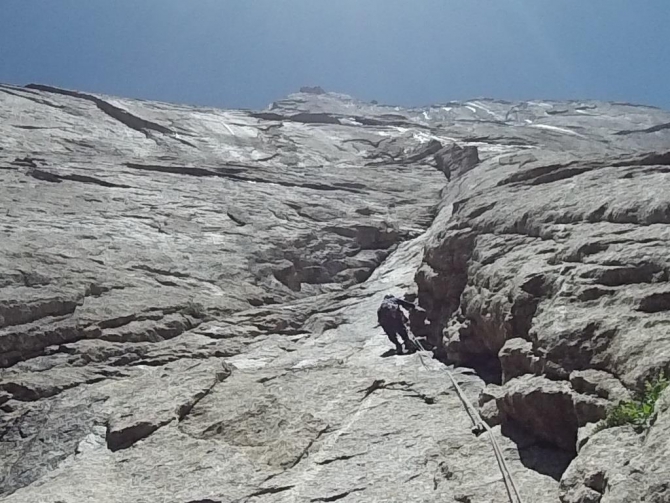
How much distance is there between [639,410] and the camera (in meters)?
6.17

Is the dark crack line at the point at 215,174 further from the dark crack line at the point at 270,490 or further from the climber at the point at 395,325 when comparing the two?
the dark crack line at the point at 270,490

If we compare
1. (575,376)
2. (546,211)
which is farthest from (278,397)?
(546,211)

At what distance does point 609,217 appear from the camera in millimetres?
10039

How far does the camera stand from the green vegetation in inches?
237

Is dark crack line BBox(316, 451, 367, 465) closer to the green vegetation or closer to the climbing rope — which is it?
the climbing rope

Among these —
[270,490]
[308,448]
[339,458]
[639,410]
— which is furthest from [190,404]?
[639,410]

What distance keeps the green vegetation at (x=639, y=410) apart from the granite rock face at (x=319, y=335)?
0.15 meters

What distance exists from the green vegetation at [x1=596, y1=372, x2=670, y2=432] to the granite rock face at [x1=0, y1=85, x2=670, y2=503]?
149mm

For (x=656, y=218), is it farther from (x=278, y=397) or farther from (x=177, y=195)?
(x=177, y=195)

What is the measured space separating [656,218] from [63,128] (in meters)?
27.7

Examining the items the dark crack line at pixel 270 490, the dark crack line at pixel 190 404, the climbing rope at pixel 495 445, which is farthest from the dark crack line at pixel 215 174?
the dark crack line at pixel 270 490

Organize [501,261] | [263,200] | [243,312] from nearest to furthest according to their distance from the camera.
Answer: [501,261], [243,312], [263,200]

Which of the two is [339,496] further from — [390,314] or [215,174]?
[215,174]

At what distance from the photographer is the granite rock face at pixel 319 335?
7.42 m
